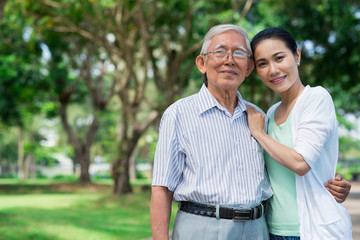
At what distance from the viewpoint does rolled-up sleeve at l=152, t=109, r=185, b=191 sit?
2.46m

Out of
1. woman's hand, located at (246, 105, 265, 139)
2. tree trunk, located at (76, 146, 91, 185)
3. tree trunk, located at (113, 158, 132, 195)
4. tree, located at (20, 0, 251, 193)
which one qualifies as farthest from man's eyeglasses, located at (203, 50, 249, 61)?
tree trunk, located at (76, 146, 91, 185)

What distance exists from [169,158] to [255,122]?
21.4 inches

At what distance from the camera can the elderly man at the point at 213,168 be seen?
2.44m

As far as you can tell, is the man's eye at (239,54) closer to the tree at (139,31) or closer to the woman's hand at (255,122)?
the woman's hand at (255,122)

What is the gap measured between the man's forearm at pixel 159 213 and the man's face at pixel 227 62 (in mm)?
698

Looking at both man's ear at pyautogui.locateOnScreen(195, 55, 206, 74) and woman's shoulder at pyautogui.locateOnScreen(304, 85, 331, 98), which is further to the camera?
man's ear at pyautogui.locateOnScreen(195, 55, 206, 74)

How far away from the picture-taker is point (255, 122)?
262cm

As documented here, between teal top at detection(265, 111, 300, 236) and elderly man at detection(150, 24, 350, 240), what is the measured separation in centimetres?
5

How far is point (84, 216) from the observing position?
1327 centimetres

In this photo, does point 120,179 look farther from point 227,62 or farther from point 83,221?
point 227,62

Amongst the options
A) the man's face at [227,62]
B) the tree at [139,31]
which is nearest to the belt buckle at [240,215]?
the man's face at [227,62]

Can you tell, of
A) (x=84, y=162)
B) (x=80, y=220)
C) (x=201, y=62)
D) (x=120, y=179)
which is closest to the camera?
(x=201, y=62)

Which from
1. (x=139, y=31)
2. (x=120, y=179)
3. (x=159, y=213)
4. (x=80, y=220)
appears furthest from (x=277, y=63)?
(x=120, y=179)

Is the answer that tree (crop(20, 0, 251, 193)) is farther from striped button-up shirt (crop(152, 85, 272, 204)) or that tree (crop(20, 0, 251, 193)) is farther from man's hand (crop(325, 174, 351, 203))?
man's hand (crop(325, 174, 351, 203))
